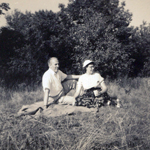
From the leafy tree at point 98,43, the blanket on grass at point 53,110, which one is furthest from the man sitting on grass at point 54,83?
the leafy tree at point 98,43

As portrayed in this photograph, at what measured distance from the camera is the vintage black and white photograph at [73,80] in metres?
2.15

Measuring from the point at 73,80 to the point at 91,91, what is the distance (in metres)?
0.92

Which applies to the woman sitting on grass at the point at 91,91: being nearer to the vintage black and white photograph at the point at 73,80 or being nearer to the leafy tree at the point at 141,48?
the vintage black and white photograph at the point at 73,80

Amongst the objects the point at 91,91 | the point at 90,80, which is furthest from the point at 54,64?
the point at 91,91

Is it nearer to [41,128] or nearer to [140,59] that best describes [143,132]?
[41,128]

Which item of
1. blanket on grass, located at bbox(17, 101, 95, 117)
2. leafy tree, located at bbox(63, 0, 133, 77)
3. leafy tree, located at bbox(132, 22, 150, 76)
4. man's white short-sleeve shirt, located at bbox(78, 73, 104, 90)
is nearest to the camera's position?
blanket on grass, located at bbox(17, 101, 95, 117)

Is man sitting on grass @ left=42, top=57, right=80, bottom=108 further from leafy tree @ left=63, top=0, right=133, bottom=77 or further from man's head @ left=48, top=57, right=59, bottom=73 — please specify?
leafy tree @ left=63, top=0, right=133, bottom=77

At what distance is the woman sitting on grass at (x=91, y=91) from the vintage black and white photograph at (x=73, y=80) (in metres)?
0.02

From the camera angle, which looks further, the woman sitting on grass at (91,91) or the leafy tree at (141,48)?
the leafy tree at (141,48)

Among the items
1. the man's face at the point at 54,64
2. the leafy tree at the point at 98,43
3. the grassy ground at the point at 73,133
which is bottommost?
the grassy ground at the point at 73,133

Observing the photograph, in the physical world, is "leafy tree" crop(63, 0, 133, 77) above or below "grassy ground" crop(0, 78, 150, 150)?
above

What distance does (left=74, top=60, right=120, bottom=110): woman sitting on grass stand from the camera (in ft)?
11.1

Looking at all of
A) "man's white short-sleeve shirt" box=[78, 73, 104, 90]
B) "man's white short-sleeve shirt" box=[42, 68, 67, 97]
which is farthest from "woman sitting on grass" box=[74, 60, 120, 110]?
"man's white short-sleeve shirt" box=[42, 68, 67, 97]

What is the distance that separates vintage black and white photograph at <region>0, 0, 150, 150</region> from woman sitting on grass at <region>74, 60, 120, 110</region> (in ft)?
0.07
